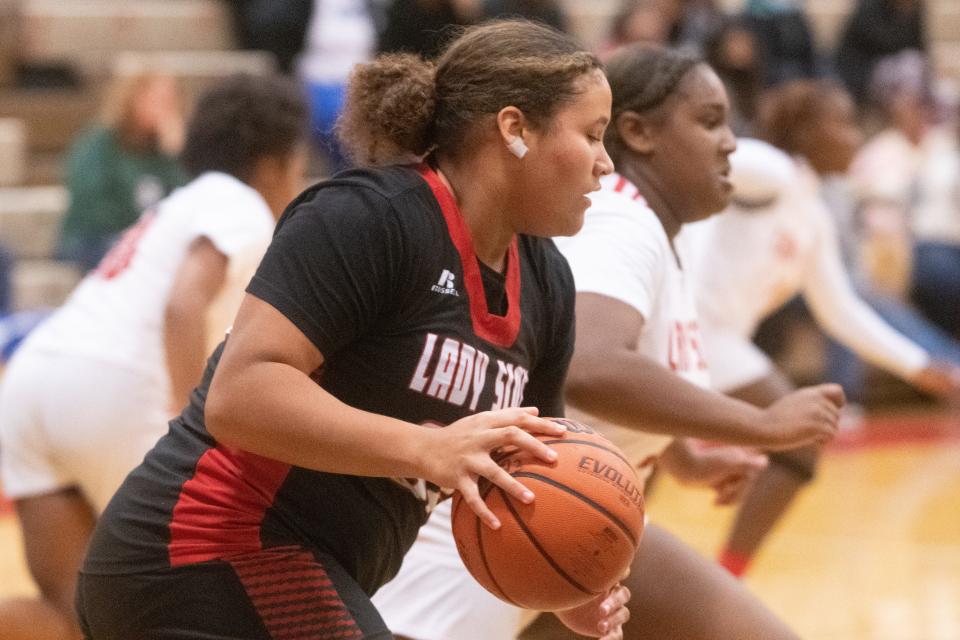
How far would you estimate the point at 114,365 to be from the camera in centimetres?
407

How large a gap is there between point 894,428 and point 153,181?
5024 millimetres

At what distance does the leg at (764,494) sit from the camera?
5039mm

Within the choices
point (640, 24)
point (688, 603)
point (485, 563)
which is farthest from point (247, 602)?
point (640, 24)

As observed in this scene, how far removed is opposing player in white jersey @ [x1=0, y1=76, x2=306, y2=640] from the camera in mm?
3922

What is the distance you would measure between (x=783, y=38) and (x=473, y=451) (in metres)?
9.82

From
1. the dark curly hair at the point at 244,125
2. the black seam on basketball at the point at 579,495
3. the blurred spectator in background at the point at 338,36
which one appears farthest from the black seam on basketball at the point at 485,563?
the blurred spectator in background at the point at 338,36

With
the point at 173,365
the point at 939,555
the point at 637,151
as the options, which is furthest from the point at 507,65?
the point at 939,555

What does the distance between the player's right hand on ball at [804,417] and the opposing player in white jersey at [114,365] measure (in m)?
1.52

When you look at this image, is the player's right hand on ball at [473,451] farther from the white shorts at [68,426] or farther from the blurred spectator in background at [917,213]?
the blurred spectator in background at [917,213]

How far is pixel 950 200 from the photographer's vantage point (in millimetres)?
10477

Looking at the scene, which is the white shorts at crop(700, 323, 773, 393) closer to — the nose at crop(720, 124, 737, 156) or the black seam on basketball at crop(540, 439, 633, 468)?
the nose at crop(720, 124, 737, 156)

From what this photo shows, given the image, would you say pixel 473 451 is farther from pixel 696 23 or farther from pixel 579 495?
pixel 696 23

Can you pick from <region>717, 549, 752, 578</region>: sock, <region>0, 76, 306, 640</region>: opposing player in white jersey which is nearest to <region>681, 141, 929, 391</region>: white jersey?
<region>717, 549, 752, 578</region>: sock

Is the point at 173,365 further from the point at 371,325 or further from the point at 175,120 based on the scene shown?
the point at 175,120
